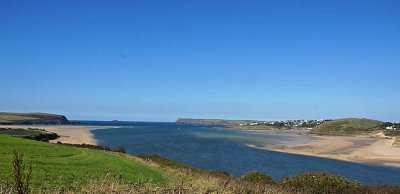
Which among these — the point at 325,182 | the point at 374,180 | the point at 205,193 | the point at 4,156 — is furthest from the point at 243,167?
the point at 205,193

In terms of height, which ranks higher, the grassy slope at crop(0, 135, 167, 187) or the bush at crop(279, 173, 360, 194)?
the grassy slope at crop(0, 135, 167, 187)

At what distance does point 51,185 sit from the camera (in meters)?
15.1

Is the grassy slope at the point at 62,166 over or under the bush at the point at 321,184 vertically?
over

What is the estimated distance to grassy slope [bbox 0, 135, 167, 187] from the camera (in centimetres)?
1603

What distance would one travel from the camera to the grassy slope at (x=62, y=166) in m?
16.0

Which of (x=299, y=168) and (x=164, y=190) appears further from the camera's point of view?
(x=299, y=168)

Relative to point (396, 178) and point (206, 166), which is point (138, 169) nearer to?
point (206, 166)

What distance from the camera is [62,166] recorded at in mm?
19078

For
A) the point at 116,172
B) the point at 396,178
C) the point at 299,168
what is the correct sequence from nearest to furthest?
1. the point at 116,172
2. the point at 396,178
3. the point at 299,168

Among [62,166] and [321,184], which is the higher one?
[62,166]

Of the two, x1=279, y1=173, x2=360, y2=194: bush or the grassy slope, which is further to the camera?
x1=279, y1=173, x2=360, y2=194: bush

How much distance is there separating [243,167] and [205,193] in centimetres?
4172

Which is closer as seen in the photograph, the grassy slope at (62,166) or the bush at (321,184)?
the grassy slope at (62,166)

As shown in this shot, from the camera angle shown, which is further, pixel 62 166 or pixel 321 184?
pixel 321 184
